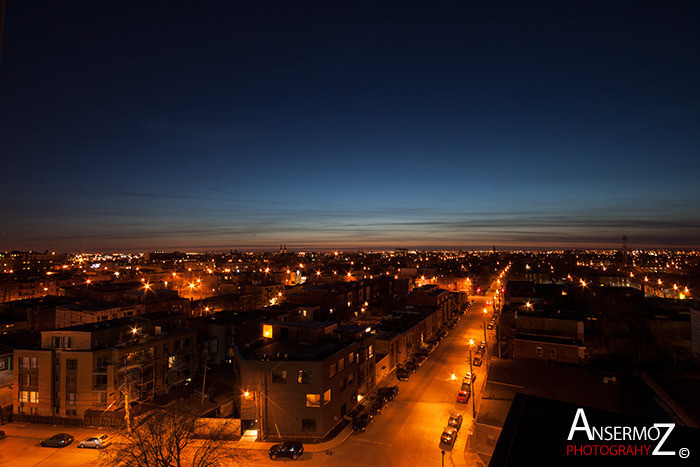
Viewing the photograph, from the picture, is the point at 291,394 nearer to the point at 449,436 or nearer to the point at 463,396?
the point at 449,436

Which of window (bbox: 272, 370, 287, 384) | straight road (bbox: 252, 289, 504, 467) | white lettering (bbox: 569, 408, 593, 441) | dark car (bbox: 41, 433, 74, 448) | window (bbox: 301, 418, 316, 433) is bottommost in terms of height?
dark car (bbox: 41, 433, 74, 448)

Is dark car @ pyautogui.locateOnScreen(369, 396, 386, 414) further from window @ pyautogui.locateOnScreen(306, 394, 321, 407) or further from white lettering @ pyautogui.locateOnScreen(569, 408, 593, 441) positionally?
white lettering @ pyautogui.locateOnScreen(569, 408, 593, 441)

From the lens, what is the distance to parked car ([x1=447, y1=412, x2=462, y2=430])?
52.7 feet

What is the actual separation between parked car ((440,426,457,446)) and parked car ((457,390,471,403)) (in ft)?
12.0

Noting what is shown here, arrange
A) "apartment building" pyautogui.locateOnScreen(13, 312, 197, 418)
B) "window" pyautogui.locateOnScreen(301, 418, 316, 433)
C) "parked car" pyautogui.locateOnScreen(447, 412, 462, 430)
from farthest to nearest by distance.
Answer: "apartment building" pyautogui.locateOnScreen(13, 312, 197, 418) → "window" pyautogui.locateOnScreen(301, 418, 316, 433) → "parked car" pyautogui.locateOnScreen(447, 412, 462, 430)

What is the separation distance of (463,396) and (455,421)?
3.13m

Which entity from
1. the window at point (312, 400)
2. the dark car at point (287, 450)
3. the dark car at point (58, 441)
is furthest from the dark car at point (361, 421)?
the dark car at point (58, 441)

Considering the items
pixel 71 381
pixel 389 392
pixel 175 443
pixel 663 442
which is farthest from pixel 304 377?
pixel 663 442

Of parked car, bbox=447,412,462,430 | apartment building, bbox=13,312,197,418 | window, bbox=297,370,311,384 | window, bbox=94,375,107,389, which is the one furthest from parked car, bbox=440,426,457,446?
window, bbox=94,375,107,389

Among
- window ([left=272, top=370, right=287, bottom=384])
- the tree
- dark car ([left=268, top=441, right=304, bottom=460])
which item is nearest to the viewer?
the tree

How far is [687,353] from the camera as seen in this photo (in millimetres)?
25375

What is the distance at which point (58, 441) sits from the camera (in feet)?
52.4

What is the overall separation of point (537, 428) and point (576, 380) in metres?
16.3

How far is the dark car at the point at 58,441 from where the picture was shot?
52.0ft
